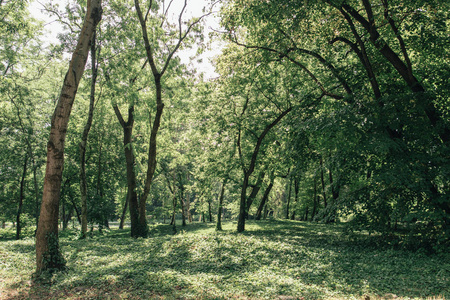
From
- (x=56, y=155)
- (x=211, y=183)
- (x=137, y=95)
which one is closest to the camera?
(x=56, y=155)

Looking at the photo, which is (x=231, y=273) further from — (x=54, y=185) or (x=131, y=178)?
(x=131, y=178)

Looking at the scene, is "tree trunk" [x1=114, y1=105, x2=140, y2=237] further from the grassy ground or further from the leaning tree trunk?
the leaning tree trunk

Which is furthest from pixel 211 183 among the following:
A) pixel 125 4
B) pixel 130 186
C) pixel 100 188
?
pixel 125 4

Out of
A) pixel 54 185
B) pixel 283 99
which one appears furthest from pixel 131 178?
pixel 283 99

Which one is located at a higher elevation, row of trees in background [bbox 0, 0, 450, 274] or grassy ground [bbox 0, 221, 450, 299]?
row of trees in background [bbox 0, 0, 450, 274]

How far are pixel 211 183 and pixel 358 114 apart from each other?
15.0 m

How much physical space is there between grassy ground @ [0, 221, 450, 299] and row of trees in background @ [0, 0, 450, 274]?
207 centimetres

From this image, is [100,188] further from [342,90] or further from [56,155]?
[342,90]

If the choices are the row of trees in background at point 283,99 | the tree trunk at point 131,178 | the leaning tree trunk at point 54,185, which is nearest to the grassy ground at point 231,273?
the leaning tree trunk at point 54,185

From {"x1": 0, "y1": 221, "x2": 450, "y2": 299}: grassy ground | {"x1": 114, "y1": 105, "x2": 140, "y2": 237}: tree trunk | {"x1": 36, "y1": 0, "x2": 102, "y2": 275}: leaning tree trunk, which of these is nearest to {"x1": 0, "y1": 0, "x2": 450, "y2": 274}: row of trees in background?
{"x1": 114, "y1": 105, "x2": 140, "y2": 237}: tree trunk

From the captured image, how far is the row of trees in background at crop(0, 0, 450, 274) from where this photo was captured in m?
9.52

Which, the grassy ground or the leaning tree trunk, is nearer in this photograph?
the grassy ground

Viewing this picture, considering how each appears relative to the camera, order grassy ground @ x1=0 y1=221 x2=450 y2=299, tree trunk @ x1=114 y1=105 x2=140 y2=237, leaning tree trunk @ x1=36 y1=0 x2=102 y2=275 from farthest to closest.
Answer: tree trunk @ x1=114 y1=105 x2=140 y2=237 < leaning tree trunk @ x1=36 y1=0 x2=102 y2=275 < grassy ground @ x1=0 y1=221 x2=450 y2=299

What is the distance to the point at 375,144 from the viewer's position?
8703mm
